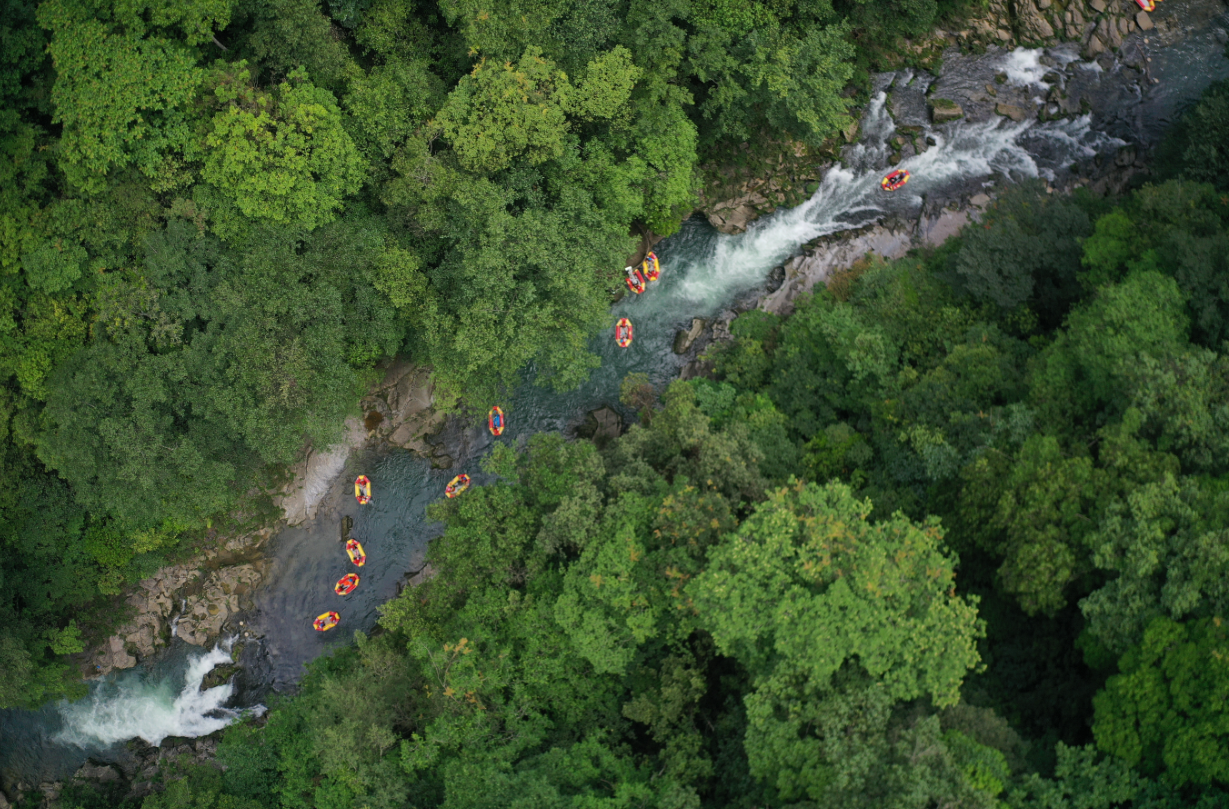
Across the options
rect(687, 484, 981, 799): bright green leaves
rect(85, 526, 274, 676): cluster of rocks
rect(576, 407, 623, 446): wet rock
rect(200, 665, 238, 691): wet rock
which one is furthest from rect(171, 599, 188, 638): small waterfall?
rect(687, 484, 981, 799): bright green leaves

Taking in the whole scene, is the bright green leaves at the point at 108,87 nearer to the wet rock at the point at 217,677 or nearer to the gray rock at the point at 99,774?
the wet rock at the point at 217,677

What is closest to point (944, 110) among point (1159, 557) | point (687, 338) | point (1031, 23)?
point (1031, 23)

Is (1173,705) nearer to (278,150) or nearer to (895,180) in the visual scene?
(895,180)

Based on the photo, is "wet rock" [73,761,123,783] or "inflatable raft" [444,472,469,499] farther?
"inflatable raft" [444,472,469,499]

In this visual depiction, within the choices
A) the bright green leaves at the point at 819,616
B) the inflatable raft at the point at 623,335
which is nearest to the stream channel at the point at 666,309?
the inflatable raft at the point at 623,335

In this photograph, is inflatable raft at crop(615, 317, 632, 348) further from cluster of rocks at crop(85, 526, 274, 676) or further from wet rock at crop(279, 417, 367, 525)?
cluster of rocks at crop(85, 526, 274, 676)

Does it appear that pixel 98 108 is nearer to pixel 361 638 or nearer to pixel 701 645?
pixel 361 638
